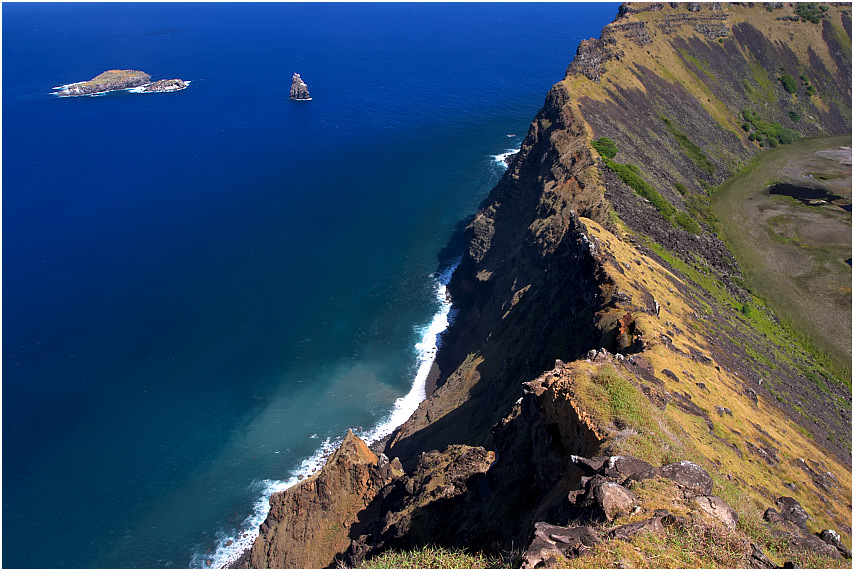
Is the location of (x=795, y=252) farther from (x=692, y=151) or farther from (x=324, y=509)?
(x=324, y=509)

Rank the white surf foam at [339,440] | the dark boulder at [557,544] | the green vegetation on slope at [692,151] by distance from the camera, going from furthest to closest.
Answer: the green vegetation on slope at [692,151], the white surf foam at [339,440], the dark boulder at [557,544]

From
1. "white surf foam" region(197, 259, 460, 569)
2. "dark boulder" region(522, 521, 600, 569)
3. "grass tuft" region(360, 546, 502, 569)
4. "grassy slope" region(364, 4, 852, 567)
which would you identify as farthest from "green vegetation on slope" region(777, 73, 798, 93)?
"dark boulder" region(522, 521, 600, 569)

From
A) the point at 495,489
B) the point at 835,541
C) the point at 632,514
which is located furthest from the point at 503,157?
the point at 632,514

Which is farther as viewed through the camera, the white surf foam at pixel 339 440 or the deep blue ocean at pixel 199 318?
the deep blue ocean at pixel 199 318

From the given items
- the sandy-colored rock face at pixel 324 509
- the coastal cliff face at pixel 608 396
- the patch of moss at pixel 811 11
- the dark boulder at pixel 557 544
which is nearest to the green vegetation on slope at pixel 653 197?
the coastal cliff face at pixel 608 396

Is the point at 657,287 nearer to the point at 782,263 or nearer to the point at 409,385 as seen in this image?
the point at 409,385

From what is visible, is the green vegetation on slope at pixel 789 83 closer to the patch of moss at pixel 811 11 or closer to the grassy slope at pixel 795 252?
the patch of moss at pixel 811 11

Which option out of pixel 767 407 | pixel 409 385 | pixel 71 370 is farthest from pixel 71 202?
pixel 767 407
